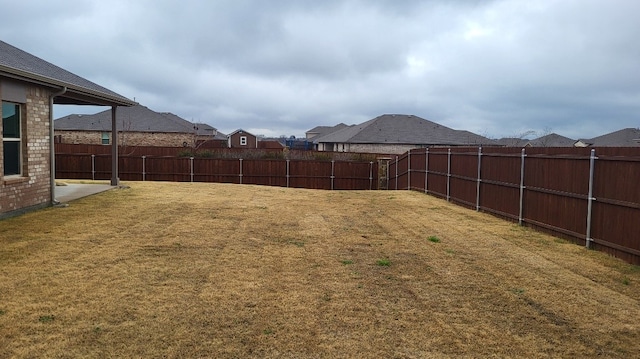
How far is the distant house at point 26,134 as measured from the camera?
10.0m

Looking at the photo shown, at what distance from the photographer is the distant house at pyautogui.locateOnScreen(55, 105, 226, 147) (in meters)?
44.8

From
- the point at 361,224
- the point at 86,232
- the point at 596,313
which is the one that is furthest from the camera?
the point at 361,224

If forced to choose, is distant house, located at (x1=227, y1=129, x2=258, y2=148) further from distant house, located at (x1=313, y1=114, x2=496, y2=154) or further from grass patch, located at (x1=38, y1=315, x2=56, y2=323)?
grass patch, located at (x1=38, y1=315, x2=56, y2=323)

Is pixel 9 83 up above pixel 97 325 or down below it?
above

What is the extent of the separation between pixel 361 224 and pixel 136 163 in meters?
18.8

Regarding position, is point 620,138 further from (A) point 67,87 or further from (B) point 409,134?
(A) point 67,87

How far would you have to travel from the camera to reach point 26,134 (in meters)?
10.9

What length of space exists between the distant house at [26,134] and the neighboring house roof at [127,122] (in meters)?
33.7

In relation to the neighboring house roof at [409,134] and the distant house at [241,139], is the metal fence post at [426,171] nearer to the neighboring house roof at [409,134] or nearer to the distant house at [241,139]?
the neighboring house roof at [409,134]

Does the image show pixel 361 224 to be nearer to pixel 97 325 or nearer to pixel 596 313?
pixel 596 313

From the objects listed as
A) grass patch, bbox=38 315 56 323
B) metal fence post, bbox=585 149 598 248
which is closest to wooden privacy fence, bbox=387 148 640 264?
metal fence post, bbox=585 149 598 248

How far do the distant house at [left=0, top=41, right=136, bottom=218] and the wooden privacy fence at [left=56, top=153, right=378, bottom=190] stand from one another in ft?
46.5

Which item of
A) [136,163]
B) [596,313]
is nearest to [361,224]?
[596,313]

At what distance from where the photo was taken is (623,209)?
812cm
